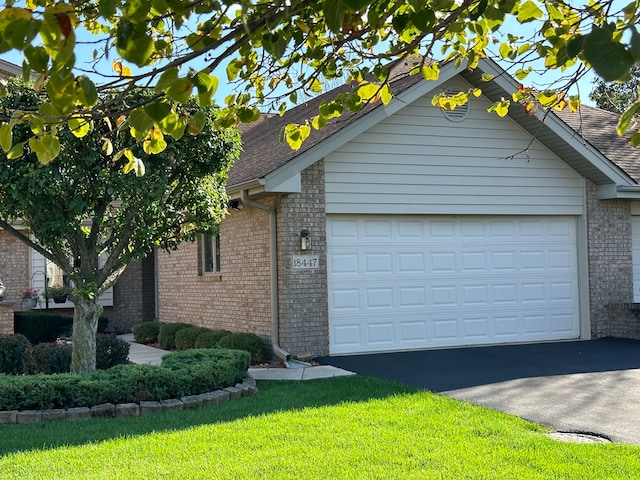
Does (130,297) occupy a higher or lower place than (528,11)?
lower

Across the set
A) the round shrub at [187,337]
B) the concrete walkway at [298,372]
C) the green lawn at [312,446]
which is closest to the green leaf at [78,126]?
the green lawn at [312,446]

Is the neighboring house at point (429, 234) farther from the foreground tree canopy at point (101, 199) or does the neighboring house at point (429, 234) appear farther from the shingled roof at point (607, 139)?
the foreground tree canopy at point (101, 199)

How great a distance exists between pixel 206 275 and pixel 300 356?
4481 millimetres

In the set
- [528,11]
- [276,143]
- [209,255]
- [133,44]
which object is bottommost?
[209,255]

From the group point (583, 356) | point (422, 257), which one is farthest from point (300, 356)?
point (583, 356)

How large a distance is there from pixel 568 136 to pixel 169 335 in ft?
30.2

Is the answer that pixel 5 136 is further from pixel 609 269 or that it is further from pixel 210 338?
pixel 609 269

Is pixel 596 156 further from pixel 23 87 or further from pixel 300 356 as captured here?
pixel 23 87

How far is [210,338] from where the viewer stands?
13625 millimetres

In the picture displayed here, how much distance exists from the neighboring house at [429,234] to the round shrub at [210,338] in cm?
51

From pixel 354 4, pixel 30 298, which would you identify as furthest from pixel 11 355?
pixel 354 4

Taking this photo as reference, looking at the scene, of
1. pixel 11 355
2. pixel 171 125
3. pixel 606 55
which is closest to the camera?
pixel 606 55

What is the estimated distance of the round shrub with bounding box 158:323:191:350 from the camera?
1553 centimetres

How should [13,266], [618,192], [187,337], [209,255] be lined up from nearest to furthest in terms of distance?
[618,192], [187,337], [209,255], [13,266]
